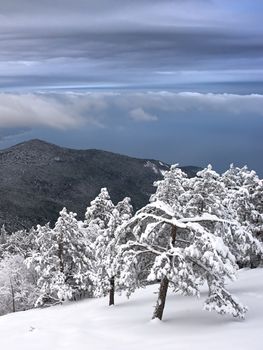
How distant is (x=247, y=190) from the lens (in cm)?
3878

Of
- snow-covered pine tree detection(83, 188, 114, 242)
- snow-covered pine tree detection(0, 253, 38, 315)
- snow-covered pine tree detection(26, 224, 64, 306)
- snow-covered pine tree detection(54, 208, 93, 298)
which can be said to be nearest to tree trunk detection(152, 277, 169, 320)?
snow-covered pine tree detection(26, 224, 64, 306)

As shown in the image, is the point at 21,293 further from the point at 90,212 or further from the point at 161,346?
the point at 161,346

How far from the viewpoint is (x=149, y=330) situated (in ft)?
64.6

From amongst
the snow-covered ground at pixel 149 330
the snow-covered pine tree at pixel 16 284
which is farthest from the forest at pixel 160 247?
the snow-covered ground at pixel 149 330

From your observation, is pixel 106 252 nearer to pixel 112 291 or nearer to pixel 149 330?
pixel 112 291

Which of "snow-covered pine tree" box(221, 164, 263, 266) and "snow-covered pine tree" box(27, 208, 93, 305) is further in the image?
"snow-covered pine tree" box(221, 164, 263, 266)

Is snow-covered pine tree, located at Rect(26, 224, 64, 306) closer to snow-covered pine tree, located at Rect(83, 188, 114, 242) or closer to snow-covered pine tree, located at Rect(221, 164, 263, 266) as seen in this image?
snow-covered pine tree, located at Rect(83, 188, 114, 242)

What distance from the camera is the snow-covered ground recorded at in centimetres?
1683

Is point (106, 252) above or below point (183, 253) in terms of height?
below

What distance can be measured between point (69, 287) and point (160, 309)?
1890 centimetres

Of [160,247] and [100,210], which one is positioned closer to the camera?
[160,247]

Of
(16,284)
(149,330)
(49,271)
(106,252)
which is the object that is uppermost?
(106,252)

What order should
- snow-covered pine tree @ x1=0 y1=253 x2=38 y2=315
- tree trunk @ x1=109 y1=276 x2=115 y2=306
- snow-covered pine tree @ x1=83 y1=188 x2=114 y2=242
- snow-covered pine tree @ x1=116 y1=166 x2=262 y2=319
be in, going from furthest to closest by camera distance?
snow-covered pine tree @ x1=0 y1=253 x2=38 y2=315, snow-covered pine tree @ x1=83 y1=188 x2=114 y2=242, tree trunk @ x1=109 y1=276 x2=115 y2=306, snow-covered pine tree @ x1=116 y1=166 x2=262 y2=319

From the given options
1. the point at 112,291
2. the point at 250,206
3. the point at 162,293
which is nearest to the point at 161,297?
the point at 162,293
